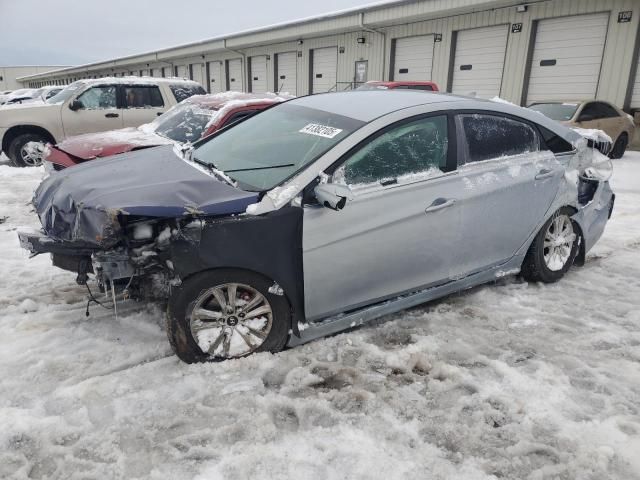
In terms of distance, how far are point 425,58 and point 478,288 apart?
1552cm

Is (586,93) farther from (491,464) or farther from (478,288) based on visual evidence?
(491,464)

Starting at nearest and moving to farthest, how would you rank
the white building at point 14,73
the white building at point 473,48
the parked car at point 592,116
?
the parked car at point 592,116 → the white building at point 473,48 → the white building at point 14,73

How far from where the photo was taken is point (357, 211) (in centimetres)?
294

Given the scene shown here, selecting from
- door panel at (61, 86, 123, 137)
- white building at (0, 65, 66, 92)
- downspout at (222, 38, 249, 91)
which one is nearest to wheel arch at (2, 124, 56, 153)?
door panel at (61, 86, 123, 137)

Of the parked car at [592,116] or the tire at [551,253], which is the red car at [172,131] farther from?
the parked car at [592,116]

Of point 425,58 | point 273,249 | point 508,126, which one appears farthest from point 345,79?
point 273,249

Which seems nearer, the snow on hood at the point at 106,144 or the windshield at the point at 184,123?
the snow on hood at the point at 106,144

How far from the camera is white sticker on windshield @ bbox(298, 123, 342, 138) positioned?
3128 millimetres

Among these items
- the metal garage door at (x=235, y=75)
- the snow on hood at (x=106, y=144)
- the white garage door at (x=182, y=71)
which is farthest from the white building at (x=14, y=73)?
the snow on hood at (x=106, y=144)

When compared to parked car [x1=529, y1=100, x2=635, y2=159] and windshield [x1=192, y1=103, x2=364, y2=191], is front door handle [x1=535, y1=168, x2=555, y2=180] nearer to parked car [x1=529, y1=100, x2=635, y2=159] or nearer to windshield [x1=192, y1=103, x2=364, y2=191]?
windshield [x1=192, y1=103, x2=364, y2=191]

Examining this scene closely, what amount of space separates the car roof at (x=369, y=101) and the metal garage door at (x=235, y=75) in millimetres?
25184

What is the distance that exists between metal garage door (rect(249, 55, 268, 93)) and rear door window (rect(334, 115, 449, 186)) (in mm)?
23432

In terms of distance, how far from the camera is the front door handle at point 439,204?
10.6 ft

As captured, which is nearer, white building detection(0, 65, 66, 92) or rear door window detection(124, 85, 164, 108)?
rear door window detection(124, 85, 164, 108)
